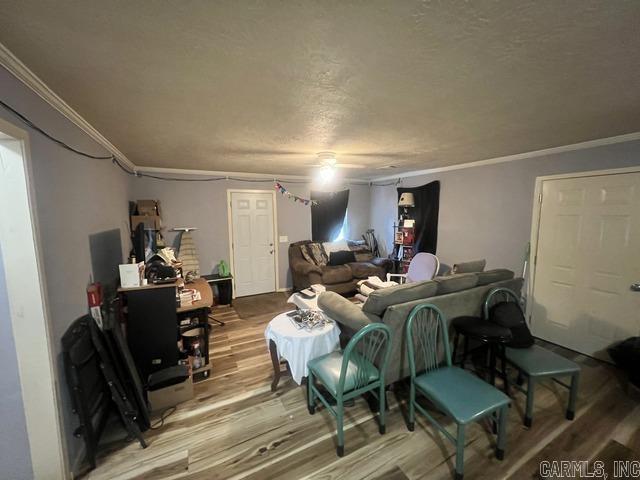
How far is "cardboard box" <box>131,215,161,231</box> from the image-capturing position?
3410 mm

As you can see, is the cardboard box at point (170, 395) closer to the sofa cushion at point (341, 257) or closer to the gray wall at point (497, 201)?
the sofa cushion at point (341, 257)

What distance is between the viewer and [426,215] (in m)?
4.51

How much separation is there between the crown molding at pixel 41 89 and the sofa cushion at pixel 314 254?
10.8 ft

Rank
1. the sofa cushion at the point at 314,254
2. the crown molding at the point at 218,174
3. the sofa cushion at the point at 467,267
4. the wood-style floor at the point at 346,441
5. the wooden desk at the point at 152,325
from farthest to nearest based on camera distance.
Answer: the sofa cushion at the point at 314,254
the crown molding at the point at 218,174
the sofa cushion at the point at 467,267
the wooden desk at the point at 152,325
the wood-style floor at the point at 346,441

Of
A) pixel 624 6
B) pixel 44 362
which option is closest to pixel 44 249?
pixel 44 362

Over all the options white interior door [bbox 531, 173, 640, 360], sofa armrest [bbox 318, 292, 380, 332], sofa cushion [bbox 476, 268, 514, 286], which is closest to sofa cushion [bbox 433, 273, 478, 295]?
sofa cushion [bbox 476, 268, 514, 286]

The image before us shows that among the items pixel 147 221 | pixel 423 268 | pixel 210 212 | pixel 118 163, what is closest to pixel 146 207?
pixel 147 221

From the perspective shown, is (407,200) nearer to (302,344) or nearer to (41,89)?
(302,344)

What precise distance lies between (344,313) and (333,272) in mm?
2454

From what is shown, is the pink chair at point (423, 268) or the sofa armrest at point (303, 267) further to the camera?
the sofa armrest at point (303, 267)

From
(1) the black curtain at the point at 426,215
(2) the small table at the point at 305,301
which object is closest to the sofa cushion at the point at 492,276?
(2) the small table at the point at 305,301

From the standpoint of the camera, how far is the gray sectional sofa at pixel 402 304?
192 centimetres

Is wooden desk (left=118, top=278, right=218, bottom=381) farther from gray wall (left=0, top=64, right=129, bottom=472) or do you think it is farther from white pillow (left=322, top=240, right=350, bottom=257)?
white pillow (left=322, top=240, right=350, bottom=257)

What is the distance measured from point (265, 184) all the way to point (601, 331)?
A: 16.2 feet
